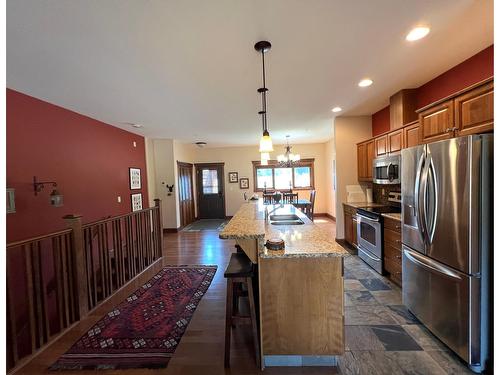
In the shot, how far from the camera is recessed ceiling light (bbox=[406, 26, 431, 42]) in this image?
1893 millimetres

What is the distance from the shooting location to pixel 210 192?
8734 millimetres

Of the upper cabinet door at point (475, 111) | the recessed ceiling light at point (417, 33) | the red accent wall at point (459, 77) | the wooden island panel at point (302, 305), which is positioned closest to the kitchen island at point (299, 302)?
the wooden island panel at point (302, 305)

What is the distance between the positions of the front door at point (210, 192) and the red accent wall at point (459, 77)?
6.49m

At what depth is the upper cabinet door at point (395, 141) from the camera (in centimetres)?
326

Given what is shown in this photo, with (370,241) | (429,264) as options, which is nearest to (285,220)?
(429,264)

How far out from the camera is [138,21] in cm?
172

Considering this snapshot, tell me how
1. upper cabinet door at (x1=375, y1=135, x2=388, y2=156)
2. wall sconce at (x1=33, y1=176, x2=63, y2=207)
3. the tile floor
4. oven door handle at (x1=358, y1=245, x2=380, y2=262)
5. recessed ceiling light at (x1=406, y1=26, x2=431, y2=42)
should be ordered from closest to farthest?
the tile floor → recessed ceiling light at (x1=406, y1=26, x2=431, y2=42) → wall sconce at (x1=33, y1=176, x2=63, y2=207) → oven door handle at (x1=358, y1=245, x2=380, y2=262) → upper cabinet door at (x1=375, y1=135, x2=388, y2=156)

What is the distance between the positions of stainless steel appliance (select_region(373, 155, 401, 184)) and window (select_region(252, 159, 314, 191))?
4.60m

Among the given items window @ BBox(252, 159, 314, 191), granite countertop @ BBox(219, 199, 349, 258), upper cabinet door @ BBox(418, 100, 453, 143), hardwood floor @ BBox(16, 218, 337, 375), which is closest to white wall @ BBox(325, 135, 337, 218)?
window @ BBox(252, 159, 314, 191)

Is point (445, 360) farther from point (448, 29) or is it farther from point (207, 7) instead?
point (207, 7)

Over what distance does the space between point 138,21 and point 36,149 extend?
2.68 m

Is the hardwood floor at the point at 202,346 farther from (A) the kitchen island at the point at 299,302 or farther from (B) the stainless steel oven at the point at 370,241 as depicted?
(B) the stainless steel oven at the point at 370,241

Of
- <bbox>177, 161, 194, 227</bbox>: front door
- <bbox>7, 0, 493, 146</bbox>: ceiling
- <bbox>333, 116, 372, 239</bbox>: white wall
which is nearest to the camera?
<bbox>7, 0, 493, 146</bbox>: ceiling

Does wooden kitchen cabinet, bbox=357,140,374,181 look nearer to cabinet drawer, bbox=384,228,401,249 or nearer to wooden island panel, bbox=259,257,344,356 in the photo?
cabinet drawer, bbox=384,228,401,249
